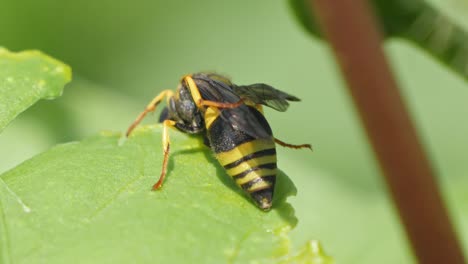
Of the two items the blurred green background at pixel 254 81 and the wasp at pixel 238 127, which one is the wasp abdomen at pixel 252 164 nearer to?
the wasp at pixel 238 127

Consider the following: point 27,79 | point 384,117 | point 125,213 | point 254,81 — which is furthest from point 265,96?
point 254,81

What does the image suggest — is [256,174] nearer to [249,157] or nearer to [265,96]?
[249,157]

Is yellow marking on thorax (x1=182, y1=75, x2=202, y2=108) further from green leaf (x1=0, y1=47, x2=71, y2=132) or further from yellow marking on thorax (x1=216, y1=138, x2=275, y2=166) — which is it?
green leaf (x1=0, y1=47, x2=71, y2=132)

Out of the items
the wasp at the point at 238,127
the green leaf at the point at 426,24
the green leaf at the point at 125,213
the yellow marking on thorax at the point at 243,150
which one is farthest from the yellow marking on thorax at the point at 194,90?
the green leaf at the point at 426,24

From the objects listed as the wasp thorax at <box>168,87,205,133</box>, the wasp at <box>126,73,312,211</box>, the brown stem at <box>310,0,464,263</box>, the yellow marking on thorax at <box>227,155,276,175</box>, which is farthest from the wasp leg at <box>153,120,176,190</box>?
the brown stem at <box>310,0,464,263</box>

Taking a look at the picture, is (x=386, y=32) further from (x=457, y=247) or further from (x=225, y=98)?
(x=225, y=98)

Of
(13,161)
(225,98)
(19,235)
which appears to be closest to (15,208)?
(19,235)

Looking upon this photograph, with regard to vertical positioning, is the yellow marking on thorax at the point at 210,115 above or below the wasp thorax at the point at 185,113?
above
